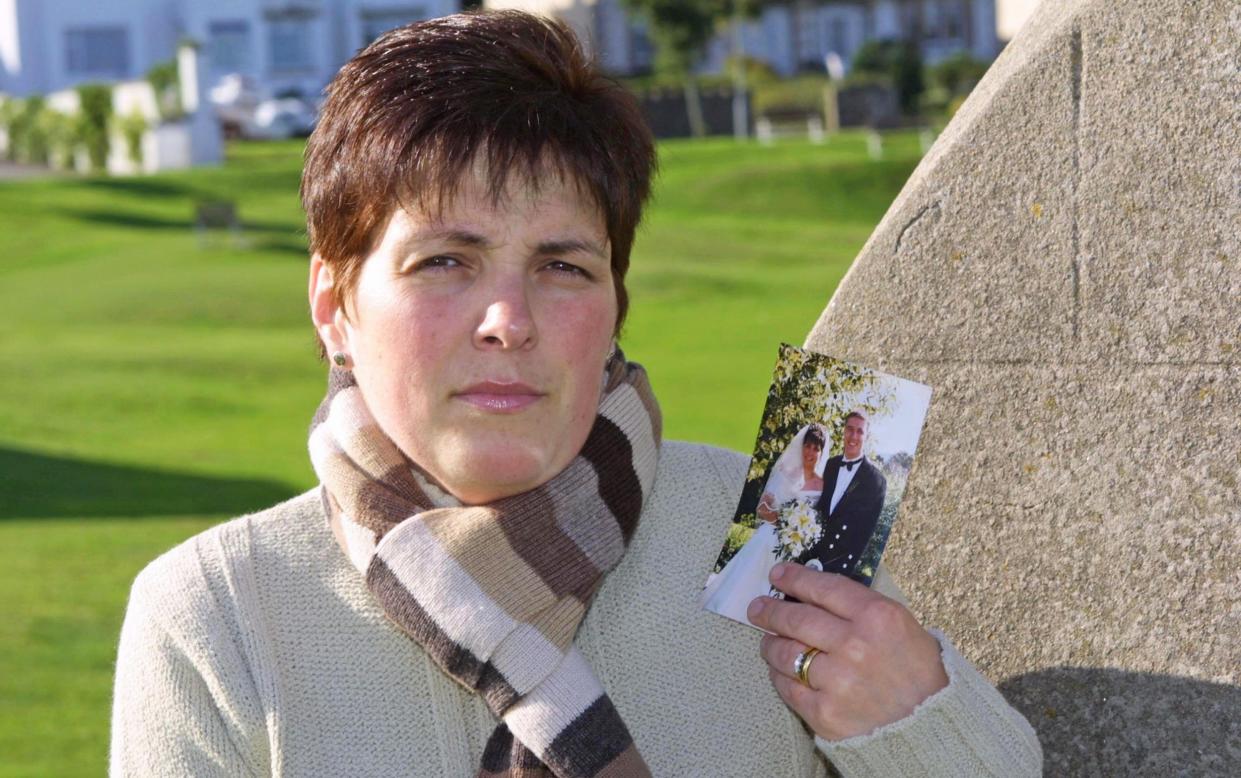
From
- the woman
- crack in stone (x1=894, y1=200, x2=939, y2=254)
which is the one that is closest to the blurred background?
the woman

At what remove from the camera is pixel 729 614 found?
2.56 meters

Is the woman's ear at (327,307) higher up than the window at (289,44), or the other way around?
the window at (289,44)

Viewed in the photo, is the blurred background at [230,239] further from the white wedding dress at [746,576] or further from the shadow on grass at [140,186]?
the white wedding dress at [746,576]

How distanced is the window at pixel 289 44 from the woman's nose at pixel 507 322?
54.6 m

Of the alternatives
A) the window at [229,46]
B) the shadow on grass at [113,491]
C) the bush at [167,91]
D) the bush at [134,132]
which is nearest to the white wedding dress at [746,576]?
the shadow on grass at [113,491]

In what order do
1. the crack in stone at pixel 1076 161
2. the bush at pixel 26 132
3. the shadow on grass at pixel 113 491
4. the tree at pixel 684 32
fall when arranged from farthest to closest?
the tree at pixel 684 32, the bush at pixel 26 132, the shadow on grass at pixel 113 491, the crack in stone at pixel 1076 161

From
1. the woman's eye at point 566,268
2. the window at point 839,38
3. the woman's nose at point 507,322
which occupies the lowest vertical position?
the woman's nose at point 507,322

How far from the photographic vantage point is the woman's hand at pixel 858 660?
2.33 m

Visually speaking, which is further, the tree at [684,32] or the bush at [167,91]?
the tree at [684,32]

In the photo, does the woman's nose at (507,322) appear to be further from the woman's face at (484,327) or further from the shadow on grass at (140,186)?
the shadow on grass at (140,186)

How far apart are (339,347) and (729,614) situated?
0.73 meters

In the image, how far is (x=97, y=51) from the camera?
174ft

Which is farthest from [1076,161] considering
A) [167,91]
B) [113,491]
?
[167,91]

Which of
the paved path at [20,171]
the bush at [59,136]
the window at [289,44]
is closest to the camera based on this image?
the paved path at [20,171]
